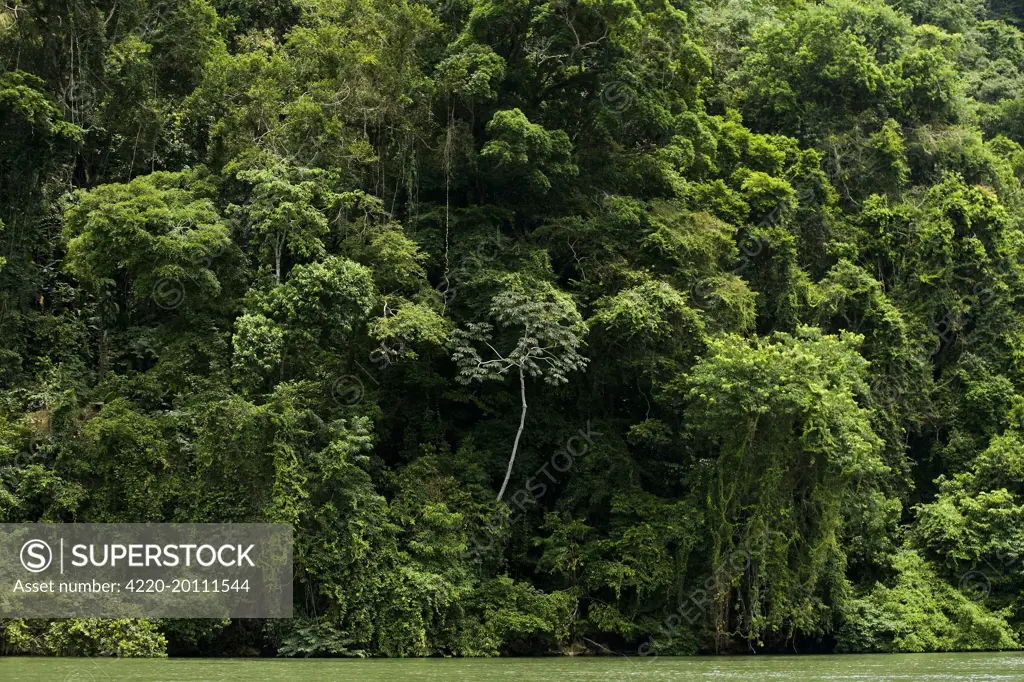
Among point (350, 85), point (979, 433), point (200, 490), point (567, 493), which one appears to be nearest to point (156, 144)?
point (350, 85)

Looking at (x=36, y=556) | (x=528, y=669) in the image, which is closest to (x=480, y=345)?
(x=528, y=669)

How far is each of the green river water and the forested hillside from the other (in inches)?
56.8

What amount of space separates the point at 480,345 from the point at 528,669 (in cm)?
684

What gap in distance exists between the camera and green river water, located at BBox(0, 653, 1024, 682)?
14.1m

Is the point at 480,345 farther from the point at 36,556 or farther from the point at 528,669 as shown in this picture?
the point at 36,556

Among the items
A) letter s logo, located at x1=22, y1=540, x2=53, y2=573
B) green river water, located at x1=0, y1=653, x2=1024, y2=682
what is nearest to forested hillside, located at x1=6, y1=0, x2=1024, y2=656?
letter s logo, located at x1=22, y1=540, x2=53, y2=573

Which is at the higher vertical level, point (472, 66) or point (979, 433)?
point (472, 66)

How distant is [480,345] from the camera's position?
21.9m

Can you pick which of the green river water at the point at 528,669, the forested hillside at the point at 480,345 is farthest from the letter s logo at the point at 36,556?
the green river water at the point at 528,669

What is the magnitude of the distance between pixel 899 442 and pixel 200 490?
12.9 metres

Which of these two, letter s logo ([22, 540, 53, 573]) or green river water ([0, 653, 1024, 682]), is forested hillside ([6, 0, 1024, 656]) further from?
green river water ([0, 653, 1024, 682])

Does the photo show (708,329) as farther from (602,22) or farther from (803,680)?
(803,680)

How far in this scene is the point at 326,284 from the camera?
65.6ft

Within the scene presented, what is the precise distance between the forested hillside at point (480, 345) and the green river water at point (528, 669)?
56.8 inches
